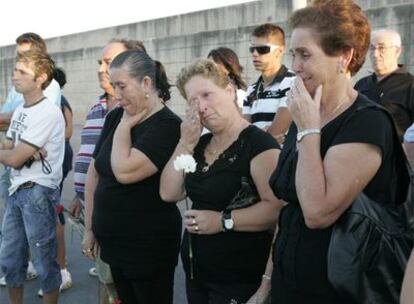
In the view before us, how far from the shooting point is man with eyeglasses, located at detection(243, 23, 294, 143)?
13.6 feet

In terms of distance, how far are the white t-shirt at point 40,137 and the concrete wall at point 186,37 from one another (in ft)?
18.6

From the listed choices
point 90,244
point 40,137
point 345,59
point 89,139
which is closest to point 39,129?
point 40,137

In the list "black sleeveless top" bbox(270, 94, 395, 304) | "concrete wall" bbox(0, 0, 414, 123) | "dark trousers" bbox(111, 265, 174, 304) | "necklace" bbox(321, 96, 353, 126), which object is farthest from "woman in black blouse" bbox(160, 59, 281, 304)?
"concrete wall" bbox(0, 0, 414, 123)

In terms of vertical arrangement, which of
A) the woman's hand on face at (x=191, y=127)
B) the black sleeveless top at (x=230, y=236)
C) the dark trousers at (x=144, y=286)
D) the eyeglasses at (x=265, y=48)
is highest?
the eyeglasses at (x=265, y=48)

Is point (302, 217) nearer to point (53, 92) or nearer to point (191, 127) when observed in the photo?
point (191, 127)

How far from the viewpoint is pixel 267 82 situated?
4.30 meters

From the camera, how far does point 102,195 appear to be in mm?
2963

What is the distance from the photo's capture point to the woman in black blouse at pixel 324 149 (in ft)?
5.94

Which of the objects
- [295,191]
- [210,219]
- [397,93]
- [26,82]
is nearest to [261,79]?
[397,93]

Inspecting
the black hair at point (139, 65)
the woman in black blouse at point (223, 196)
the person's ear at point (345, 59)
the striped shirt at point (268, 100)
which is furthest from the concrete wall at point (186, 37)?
the person's ear at point (345, 59)

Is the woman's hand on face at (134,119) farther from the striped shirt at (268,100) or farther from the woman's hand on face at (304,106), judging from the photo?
the striped shirt at (268,100)

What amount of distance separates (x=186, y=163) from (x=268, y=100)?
1.78m

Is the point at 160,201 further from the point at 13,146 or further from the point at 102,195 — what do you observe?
the point at 13,146

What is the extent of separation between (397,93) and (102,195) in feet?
9.04
